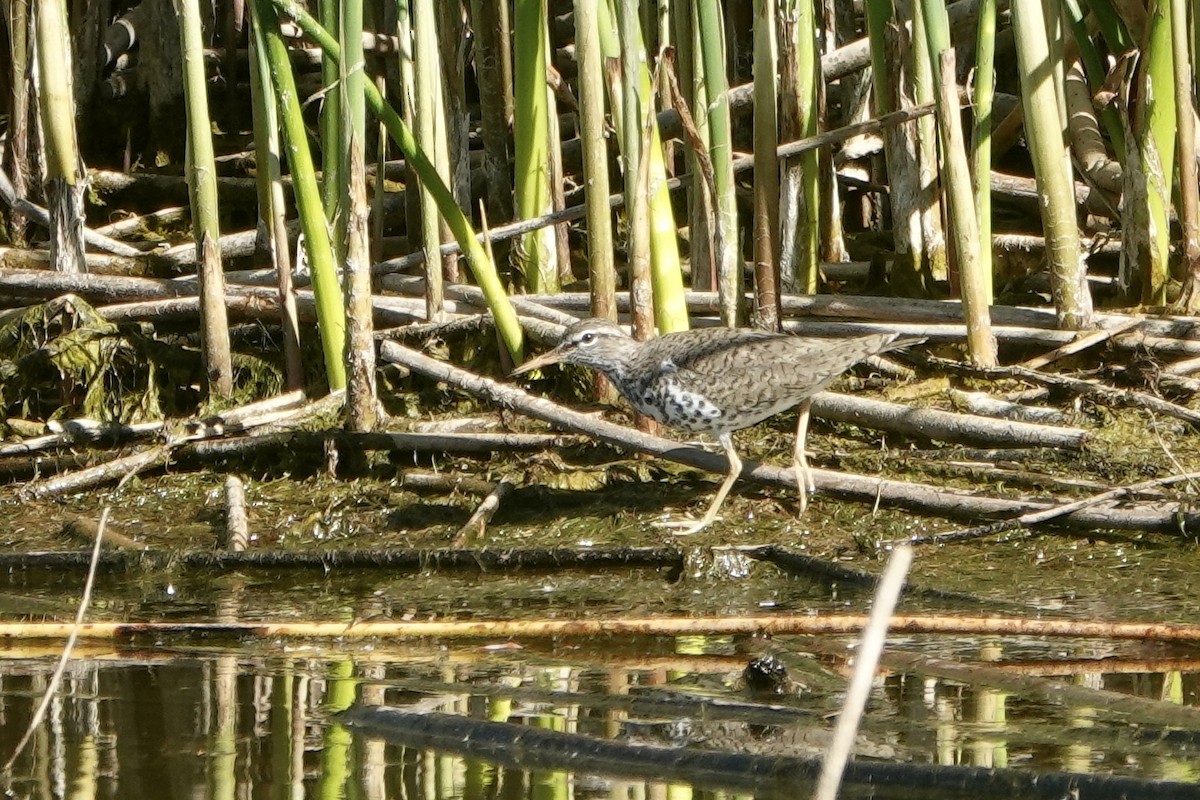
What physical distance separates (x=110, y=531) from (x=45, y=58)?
7.47ft

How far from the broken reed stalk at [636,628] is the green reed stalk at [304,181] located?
2425mm

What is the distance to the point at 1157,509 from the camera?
6.18 m

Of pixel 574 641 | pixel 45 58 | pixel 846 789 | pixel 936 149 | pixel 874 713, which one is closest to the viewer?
pixel 846 789

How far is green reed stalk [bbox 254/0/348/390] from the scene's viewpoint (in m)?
7.11

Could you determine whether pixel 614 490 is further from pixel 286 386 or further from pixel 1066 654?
pixel 1066 654

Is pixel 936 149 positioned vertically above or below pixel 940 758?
above

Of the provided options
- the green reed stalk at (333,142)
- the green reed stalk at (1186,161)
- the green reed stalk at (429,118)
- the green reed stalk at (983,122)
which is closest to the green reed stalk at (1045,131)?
the green reed stalk at (983,122)

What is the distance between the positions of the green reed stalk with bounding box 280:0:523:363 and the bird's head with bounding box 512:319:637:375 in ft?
1.33

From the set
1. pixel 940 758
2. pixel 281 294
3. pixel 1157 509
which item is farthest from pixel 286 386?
pixel 940 758

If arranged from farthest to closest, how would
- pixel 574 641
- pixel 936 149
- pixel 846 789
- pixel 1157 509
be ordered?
pixel 936 149 → pixel 1157 509 → pixel 574 641 → pixel 846 789

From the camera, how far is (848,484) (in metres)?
6.71

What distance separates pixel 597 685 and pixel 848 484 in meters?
2.32

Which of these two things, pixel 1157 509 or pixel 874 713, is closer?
pixel 874 713

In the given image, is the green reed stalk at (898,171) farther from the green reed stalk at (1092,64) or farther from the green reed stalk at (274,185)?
the green reed stalk at (274,185)
